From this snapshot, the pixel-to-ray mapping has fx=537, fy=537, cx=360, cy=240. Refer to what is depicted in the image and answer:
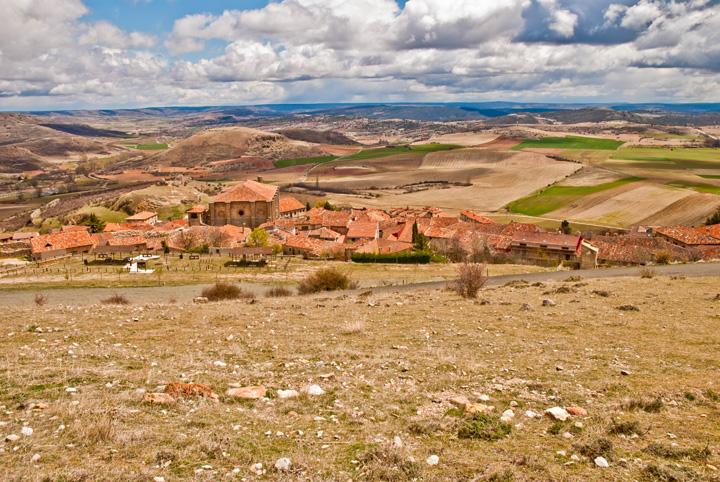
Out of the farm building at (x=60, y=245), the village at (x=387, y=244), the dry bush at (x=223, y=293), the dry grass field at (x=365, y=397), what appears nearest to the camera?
the dry grass field at (x=365, y=397)

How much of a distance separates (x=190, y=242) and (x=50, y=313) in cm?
4803

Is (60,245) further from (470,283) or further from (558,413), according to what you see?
(558,413)

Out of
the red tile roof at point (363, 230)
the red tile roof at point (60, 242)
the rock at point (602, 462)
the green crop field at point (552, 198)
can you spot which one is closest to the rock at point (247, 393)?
the rock at point (602, 462)

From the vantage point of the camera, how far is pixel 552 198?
361 ft

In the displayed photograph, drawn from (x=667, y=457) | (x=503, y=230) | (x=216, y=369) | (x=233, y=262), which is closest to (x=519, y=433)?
(x=667, y=457)

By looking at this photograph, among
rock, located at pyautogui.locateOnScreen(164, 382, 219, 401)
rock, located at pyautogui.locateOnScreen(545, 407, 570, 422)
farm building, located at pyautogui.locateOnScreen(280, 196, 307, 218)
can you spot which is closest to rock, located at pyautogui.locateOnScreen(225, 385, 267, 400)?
rock, located at pyautogui.locateOnScreen(164, 382, 219, 401)

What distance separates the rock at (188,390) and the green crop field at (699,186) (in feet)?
370

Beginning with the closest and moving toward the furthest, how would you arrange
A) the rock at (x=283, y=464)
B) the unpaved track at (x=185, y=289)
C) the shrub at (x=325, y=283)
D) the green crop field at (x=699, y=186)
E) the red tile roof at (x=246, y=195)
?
the rock at (x=283, y=464)
the unpaved track at (x=185, y=289)
the shrub at (x=325, y=283)
the red tile roof at (x=246, y=195)
the green crop field at (x=699, y=186)

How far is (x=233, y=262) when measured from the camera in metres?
52.1

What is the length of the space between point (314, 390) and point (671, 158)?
17913 centimetres

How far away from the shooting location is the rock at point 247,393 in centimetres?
982

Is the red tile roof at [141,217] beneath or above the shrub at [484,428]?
beneath

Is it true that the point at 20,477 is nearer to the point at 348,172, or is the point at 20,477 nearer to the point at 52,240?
the point at 52,240

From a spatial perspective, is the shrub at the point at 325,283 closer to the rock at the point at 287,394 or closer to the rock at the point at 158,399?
the rock at the point at 287,394
